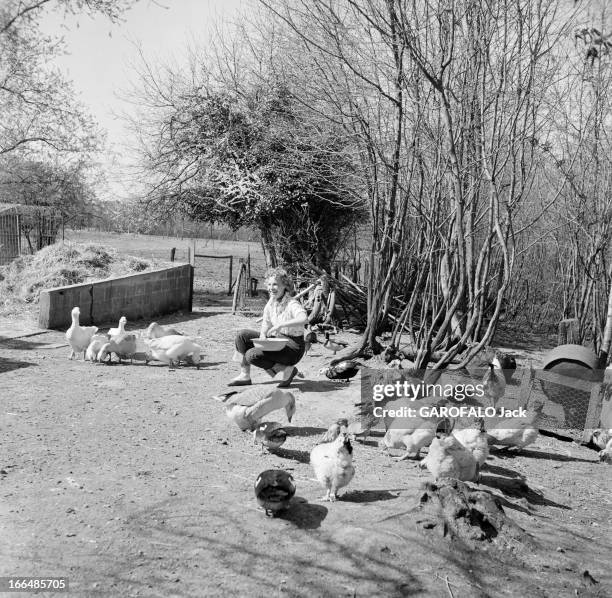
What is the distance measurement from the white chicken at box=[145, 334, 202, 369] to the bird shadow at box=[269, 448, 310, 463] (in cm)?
310

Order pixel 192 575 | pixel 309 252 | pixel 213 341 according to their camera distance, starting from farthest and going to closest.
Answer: pixel 309 252
pixel 213 341
pixel 192 575

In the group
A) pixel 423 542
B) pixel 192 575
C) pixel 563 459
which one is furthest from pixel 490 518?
pixel 563 459

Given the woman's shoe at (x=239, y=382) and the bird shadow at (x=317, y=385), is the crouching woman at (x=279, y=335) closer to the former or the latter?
the woman's shoe at (x=239, y=382)

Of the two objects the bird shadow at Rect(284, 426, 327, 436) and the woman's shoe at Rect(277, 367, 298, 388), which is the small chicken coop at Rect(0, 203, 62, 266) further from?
the bird shadow at Rect(284, 426, 327, 436)

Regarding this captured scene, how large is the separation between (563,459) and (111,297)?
8.06m

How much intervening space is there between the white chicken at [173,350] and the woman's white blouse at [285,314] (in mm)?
1286

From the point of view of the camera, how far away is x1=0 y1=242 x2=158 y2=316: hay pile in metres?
11.8

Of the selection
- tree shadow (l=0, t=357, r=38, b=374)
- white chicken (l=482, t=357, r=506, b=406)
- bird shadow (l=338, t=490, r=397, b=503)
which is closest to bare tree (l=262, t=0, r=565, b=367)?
white chicken (l=482, t=357, r=506, b=406)

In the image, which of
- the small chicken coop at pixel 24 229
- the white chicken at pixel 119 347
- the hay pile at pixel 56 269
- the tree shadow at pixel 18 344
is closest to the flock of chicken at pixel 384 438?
the white chicken at pixel 119 347

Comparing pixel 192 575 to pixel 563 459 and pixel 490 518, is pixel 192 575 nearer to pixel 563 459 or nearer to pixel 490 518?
pixel 490 518

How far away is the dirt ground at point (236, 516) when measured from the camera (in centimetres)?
299

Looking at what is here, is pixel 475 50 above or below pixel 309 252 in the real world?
above

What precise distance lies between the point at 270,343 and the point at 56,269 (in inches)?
285

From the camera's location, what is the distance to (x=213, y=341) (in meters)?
9.92
